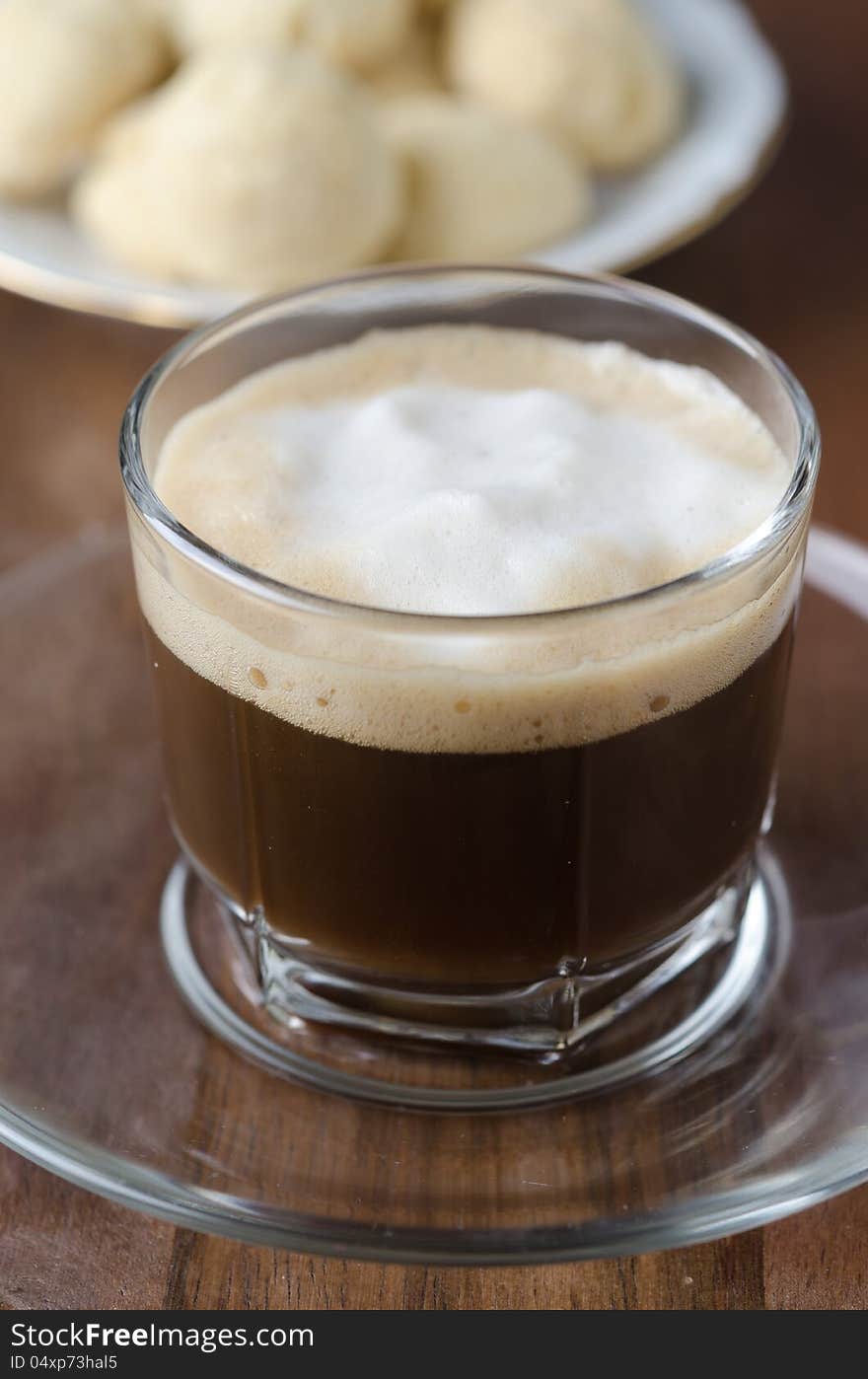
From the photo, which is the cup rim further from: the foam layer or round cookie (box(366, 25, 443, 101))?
round cookie (box(366, 25, 443, 101))

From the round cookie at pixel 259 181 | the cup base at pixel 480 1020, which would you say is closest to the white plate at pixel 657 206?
the round cookie at pixel 259 181

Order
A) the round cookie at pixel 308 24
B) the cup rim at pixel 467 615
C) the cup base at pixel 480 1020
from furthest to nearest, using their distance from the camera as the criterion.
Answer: the round cookie at pixel 308 24
the cup base at pixel 480 1020
the cup rim at pixel 467 615

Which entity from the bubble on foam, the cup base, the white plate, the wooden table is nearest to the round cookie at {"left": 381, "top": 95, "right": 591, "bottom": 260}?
the white plate

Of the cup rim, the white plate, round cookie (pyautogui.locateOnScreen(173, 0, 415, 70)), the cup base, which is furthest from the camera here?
round cookie (pyautogui.locateOnScreen(173, 0, 415, 70))

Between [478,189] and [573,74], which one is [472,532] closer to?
[478,189]

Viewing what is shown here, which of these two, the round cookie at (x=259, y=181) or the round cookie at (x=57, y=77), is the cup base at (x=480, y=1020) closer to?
the round cookie at (x=259, y=181)
